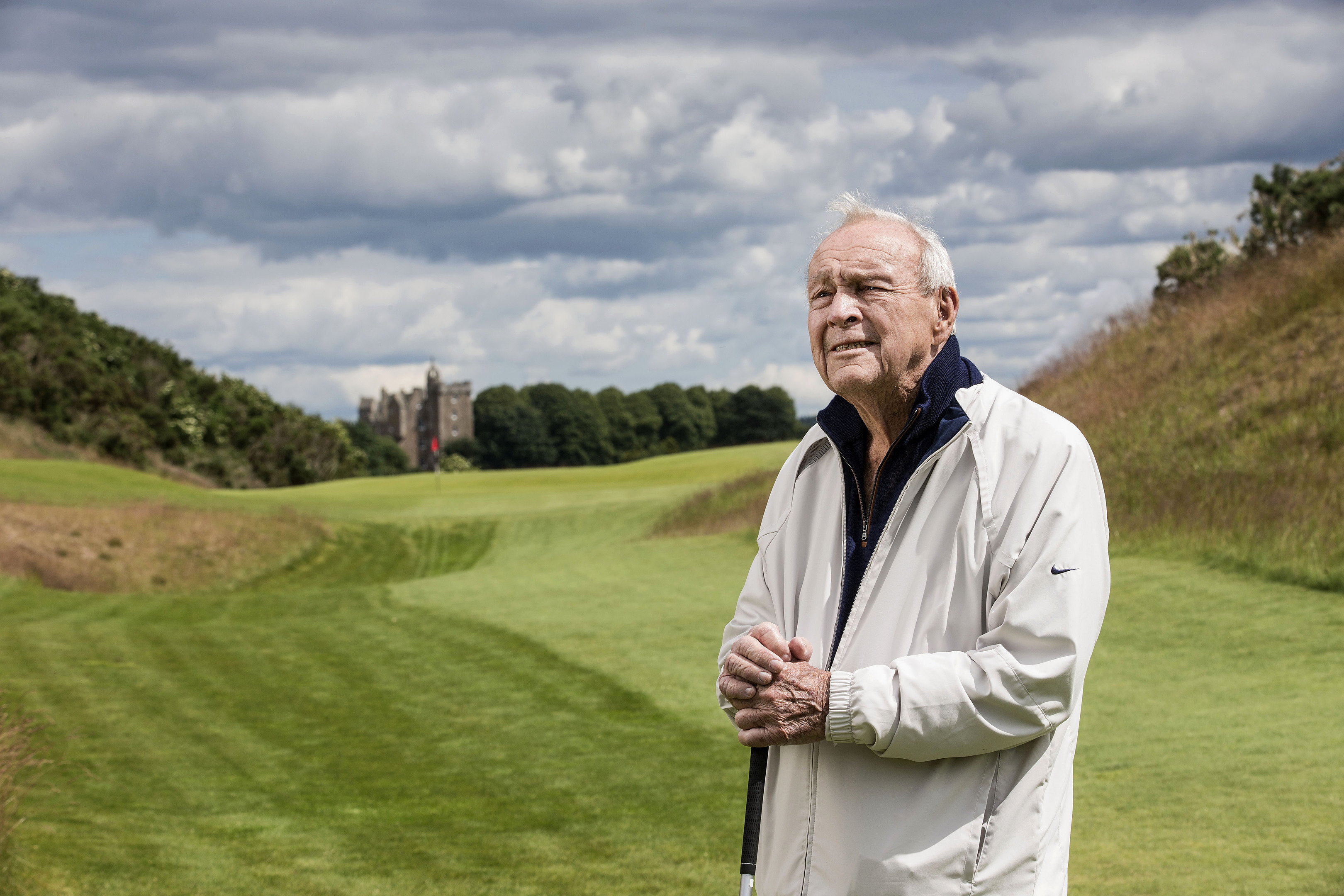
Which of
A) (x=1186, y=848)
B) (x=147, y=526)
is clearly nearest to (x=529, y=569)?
(x=147, y=526)

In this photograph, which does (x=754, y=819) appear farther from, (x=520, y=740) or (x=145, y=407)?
(x=145, y=407)

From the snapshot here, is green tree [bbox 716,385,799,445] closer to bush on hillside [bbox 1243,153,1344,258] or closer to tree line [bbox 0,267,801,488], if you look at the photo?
tree line [bbox 0,267,801,488]

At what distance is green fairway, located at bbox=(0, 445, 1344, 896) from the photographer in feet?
20.7

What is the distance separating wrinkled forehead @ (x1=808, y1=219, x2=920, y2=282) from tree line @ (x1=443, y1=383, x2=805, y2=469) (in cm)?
11738

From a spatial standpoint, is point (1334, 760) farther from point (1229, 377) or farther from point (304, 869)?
point (1229, 377)

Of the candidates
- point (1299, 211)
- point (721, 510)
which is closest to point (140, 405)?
point (721, 510)

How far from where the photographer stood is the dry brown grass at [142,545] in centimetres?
2305

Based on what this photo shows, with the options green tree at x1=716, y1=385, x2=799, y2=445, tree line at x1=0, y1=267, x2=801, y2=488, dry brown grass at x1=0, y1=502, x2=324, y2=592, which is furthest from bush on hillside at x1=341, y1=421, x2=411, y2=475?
dry brown grass at x1=0, y1=502, x2=324, y2=592

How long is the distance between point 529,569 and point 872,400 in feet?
60.2

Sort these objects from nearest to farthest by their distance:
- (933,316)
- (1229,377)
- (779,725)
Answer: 1. (779,725)
2. (933,316)
3. (1229,377)

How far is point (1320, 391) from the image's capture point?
16891 mm

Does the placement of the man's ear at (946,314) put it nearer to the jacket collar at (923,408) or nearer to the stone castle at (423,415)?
the jacket collar at (923,408)

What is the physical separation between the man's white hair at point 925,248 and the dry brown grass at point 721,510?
21282 mm

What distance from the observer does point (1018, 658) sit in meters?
2.26
